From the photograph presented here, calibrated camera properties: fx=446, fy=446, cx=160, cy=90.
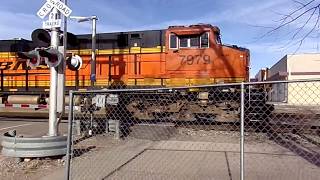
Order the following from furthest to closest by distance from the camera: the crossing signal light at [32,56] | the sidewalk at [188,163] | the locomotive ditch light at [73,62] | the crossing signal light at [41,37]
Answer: the locomotive ditch light at [73,62], the crossing signal light at [41,37], the crossing signal light at [32,56], the sidewalk at [188,163]

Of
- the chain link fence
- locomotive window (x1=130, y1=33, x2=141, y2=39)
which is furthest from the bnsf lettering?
the chain link fence

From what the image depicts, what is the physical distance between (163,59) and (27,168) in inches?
392

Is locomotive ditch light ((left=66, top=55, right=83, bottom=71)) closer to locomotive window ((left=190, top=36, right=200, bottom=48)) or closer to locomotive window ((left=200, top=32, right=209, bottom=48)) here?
locomotive window ((left=190, top=36, right=200, bottom=48))

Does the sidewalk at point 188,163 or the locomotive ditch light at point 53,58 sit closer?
the sidewalk at point 188,163

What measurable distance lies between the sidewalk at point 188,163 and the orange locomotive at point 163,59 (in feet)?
19.6

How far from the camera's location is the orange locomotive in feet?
57.1

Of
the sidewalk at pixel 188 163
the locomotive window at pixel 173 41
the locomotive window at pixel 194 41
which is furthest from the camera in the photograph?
the locomotive window at pixel 173 41

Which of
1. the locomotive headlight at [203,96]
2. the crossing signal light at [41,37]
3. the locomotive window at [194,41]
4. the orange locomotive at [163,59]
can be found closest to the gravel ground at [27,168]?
the crossing signal light at [41,37]

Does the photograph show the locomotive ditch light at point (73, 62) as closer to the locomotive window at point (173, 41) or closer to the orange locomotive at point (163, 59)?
the orange locomotive at point (163, 59)

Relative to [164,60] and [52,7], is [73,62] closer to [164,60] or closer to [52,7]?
[52,7]

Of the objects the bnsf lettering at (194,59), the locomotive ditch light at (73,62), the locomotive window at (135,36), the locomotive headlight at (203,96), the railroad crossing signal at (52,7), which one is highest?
the locomotive window at (135,36)

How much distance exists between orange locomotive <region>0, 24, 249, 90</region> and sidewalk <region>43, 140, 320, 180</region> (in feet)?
19.6

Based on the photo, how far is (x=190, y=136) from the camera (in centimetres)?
1374

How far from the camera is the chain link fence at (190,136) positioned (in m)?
8.00
